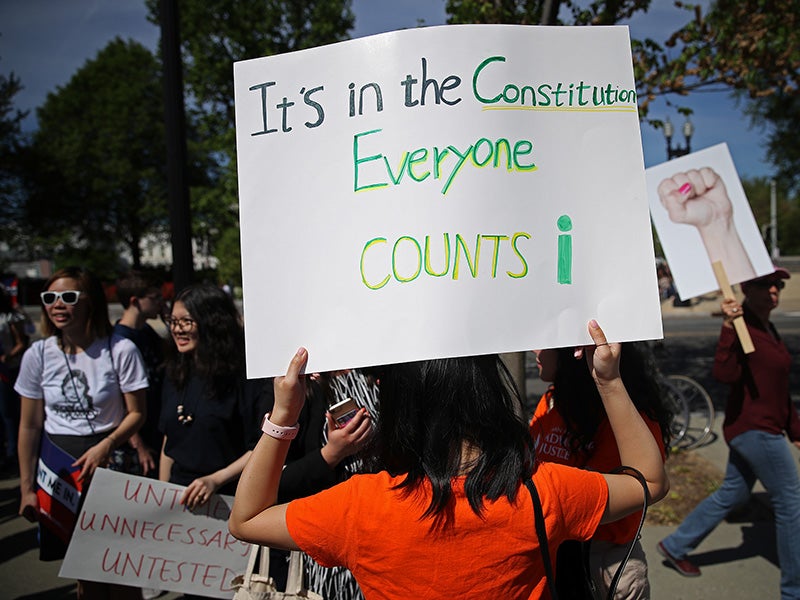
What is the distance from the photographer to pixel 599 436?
196 centimetres

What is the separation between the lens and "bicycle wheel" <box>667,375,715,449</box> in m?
5.95

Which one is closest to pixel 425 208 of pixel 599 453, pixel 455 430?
pixel 455 430

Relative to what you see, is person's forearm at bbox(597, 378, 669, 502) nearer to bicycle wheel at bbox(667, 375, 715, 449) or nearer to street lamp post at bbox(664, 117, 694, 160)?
bicycle wheel at bbox(667, 375, 715, 449)

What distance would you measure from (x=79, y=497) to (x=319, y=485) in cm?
154

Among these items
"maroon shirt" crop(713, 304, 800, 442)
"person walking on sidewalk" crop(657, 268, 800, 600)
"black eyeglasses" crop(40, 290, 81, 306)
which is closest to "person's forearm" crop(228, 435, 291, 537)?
"black eyeglasses" crop(40, 290, 81, 306)

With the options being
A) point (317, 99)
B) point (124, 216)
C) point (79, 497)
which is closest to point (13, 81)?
Result: point (124, 216)

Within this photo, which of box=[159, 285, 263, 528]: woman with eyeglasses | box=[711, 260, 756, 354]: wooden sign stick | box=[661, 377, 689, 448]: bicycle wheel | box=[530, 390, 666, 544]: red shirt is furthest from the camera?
box=[661, 377, 689, 448]: bicycle wheel

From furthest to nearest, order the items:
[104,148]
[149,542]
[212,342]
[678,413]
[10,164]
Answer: [104,148]
[10,164]
[678,413]
[212,342]
[149,542]

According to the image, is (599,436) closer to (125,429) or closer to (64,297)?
(125,429)

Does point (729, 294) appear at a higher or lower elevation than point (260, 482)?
higher

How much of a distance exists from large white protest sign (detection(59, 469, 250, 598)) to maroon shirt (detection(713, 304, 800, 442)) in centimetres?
258

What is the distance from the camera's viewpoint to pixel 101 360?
3.11 meters

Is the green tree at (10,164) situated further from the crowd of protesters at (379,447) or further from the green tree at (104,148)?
the crowd of protesters at (379,447)

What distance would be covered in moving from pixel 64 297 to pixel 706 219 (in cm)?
306
